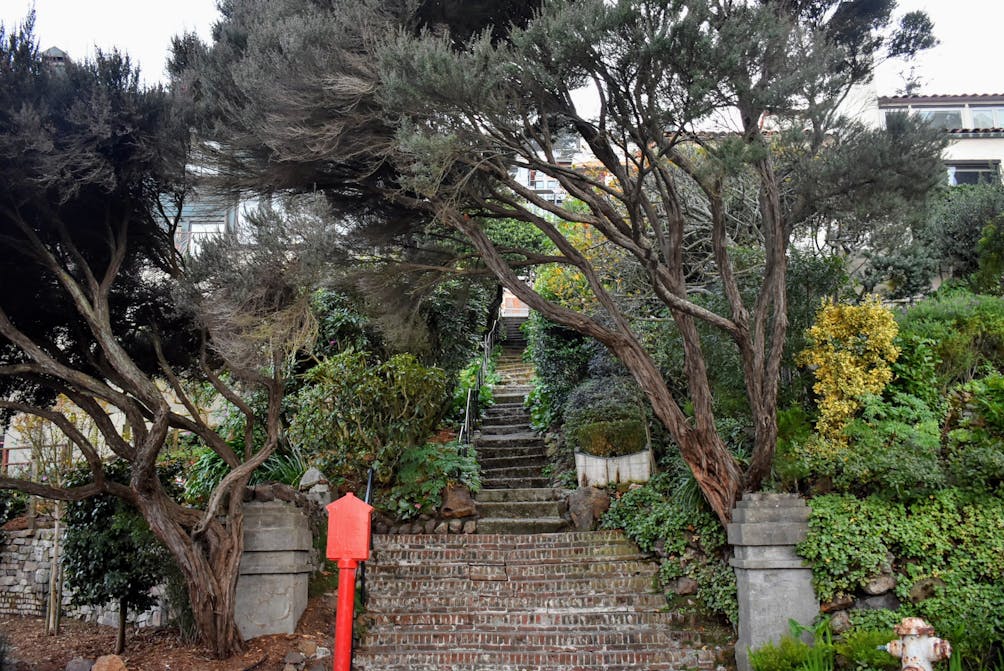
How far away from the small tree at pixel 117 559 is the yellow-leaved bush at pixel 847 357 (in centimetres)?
718

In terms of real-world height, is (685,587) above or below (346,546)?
below

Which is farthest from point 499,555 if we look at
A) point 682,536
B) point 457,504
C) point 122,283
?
point 122,283

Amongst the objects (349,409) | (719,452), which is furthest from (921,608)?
(349,409)

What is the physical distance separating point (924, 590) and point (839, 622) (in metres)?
0.78

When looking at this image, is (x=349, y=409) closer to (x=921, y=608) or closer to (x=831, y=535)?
(x=831, y=535)

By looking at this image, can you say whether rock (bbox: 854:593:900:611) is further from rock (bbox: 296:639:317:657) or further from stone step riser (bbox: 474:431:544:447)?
stone step riser (bbox: 474:431:544:447)

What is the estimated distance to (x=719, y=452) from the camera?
7.63 metres

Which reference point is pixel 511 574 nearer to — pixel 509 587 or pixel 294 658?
pixel 509 587

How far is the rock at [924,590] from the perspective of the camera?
6.57 m

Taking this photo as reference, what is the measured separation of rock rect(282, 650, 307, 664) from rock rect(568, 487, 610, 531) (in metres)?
4.00

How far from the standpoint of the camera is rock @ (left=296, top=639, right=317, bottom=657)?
7.27 meters

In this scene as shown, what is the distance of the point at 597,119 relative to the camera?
791 cm

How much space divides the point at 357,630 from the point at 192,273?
164 inches

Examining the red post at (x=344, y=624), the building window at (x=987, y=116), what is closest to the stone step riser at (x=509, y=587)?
the red post at (x=344, y=624)
